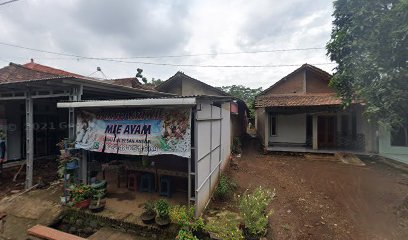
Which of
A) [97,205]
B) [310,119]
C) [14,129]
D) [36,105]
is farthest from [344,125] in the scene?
[14,129]

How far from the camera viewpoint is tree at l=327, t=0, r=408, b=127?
19.4 feet

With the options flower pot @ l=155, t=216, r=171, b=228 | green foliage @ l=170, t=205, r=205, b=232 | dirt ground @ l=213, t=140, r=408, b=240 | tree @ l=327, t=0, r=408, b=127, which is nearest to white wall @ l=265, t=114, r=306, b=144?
dirt ground @ l=213, t=140, r=408, b=240

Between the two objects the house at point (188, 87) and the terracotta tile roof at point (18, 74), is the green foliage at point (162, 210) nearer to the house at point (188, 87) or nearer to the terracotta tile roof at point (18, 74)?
the terracotta tile roof at point (18, 74)

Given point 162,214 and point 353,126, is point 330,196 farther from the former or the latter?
point 353,126

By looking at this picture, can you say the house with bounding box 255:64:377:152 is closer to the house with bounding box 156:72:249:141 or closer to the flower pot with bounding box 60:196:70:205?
the house with bounding box 156:72:249:141

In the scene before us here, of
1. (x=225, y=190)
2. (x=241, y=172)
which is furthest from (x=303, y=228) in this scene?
(x=241, y=172)

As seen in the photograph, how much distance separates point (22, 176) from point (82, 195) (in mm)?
5536

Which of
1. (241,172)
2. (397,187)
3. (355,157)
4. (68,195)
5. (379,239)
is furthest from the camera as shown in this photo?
(355,157)

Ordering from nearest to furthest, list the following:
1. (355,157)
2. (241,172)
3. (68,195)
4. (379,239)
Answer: (379,239) → (68,195) → (241,172) → (355,157)

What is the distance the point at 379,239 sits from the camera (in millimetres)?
5262

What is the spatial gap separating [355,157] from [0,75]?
20.8 m

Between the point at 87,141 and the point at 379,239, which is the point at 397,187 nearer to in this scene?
the point at 379,239

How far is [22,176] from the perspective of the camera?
32.5ft

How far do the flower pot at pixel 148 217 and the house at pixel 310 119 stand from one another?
11.7 m
